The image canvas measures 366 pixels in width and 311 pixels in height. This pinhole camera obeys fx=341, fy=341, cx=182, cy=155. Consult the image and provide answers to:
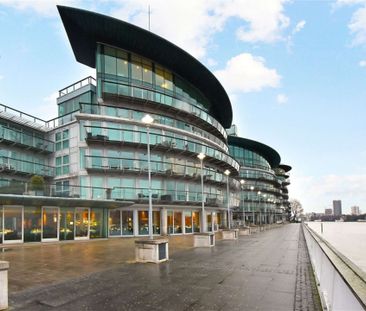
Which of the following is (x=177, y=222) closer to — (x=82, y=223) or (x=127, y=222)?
(x=127, y=222)

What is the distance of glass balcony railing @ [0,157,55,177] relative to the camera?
1236 inches

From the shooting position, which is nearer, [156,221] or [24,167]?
[24,167]

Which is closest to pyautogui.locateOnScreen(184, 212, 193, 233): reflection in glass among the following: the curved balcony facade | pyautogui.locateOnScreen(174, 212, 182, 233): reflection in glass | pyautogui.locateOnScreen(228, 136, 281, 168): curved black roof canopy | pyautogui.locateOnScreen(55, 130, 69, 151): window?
pyautogui.locateOnScreen(174, 212, 182, 233): reflection in glass

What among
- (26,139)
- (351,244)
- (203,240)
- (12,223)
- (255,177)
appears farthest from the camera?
(255,177)

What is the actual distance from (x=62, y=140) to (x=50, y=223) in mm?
10898

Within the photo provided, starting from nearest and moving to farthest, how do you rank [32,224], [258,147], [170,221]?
[32,224] < [170,221] < [258,147]

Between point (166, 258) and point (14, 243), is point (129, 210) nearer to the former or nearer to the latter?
point (14, 243)

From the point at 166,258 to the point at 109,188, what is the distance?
669 inches

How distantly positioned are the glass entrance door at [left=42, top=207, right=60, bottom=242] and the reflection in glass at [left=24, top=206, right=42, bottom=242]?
1.29ft

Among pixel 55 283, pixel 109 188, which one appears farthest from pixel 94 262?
pixel 109 188

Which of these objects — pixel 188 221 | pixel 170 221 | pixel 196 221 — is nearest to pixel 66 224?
pixel 170 221

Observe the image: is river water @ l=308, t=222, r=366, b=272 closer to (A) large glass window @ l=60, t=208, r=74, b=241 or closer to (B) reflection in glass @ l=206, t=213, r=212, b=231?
(B) reflection in glass @ l=206, t=213, r=212, b=231

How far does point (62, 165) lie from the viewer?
35.6 meters

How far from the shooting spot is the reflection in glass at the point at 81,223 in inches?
1182
